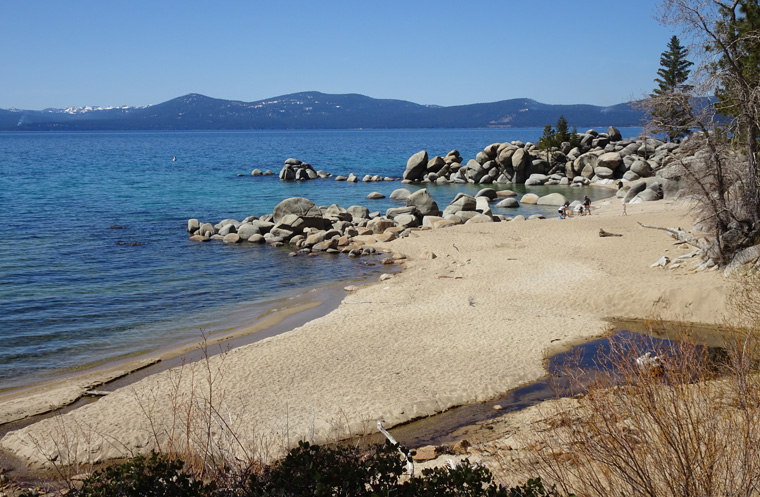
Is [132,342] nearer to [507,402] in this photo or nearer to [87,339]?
[87,339]

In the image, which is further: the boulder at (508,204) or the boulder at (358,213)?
the boulder at (508,204)

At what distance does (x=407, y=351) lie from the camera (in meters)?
14.5

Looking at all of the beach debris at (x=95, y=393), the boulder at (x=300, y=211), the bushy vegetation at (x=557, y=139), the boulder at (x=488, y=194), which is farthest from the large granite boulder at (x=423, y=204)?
the bushy vegetation at (x=557, y=139)

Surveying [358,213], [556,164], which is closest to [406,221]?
[358,213]

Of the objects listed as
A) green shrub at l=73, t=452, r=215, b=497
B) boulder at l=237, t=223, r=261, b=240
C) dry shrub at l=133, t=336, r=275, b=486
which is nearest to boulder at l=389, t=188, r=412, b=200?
boulder at l=237, t=223, r=261, b=240

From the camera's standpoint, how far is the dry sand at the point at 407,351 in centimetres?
1084

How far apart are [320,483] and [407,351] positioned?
9469 millimetres

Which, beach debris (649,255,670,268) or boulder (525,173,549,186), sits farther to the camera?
boulder (525,173,549,186)

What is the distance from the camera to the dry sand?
427 inches

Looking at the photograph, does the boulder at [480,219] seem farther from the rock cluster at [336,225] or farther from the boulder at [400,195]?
the boulder at [400,195]

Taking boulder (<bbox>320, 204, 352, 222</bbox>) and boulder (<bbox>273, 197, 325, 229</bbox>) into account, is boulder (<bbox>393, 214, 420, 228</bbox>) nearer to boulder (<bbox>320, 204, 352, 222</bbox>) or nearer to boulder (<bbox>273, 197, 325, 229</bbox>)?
boulder (<bbox>320, 204, 352, 222</bbox>)

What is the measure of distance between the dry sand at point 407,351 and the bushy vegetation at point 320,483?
1.17 meters

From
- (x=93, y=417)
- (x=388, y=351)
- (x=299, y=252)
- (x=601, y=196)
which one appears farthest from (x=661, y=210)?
(x=93, y=417)

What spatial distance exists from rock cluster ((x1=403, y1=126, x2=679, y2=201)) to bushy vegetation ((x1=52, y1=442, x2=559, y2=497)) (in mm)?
47979
